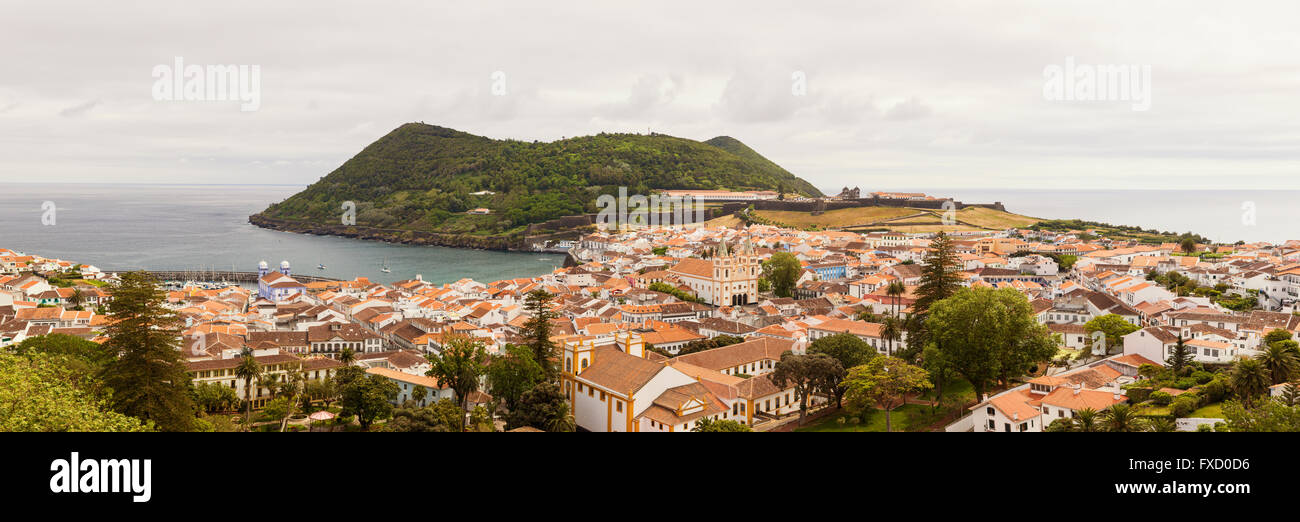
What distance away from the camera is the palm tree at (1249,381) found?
36.8 feet

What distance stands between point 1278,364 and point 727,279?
796 inches

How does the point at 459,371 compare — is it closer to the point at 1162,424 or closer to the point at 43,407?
the point at 43,407

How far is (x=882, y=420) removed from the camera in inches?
534

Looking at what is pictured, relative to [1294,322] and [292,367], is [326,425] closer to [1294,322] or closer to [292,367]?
[292,367]

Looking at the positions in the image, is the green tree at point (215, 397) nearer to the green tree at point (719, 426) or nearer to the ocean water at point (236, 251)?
the green tree at point (719, 426)

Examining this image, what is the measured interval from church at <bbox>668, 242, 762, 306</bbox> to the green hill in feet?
115

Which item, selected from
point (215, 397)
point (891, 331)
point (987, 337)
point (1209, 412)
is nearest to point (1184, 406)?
point (1209, 412)

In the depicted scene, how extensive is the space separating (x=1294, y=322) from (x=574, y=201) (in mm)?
60703

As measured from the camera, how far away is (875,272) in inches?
1369

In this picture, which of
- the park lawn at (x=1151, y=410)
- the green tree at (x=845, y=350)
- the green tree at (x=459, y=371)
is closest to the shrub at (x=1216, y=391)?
the park lawn at (x=1151, y=410)
